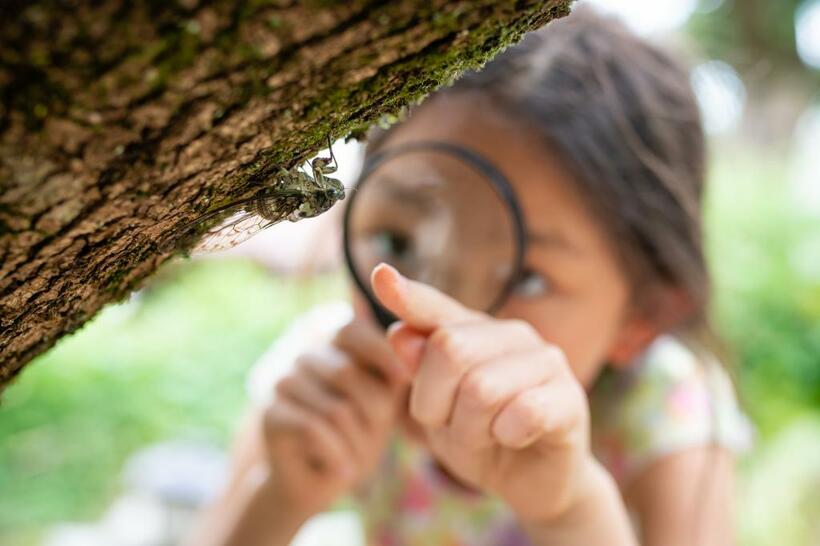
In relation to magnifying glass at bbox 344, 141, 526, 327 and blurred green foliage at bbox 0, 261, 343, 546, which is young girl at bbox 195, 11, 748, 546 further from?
blurred green foliage at bbox 0, 261, 343, 546

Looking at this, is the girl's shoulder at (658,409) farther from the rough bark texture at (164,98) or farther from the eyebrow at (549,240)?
the rough bark texture at (164,98)

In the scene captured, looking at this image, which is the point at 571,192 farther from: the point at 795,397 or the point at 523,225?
the point at 795,397

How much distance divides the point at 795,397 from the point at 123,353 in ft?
19.7

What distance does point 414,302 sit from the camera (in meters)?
1.25

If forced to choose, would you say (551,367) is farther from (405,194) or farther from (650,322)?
(650,322)

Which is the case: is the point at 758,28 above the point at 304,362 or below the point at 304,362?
above

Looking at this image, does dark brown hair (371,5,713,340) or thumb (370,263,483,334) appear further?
dark brown hair (371,5,713,340)

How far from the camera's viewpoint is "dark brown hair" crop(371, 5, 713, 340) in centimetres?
219

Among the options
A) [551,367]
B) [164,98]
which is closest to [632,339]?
[551,367]

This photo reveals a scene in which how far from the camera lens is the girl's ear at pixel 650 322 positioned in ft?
8.39

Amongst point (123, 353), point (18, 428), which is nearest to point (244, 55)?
point (18, 428)

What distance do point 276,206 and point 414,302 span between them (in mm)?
303

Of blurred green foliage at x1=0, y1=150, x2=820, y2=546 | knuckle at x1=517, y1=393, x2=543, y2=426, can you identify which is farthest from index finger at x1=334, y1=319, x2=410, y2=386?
blurred green foliage at x1=0, y1=150, x2=820, y2=546

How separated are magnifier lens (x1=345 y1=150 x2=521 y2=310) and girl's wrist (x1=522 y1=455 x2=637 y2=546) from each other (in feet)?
1.84
